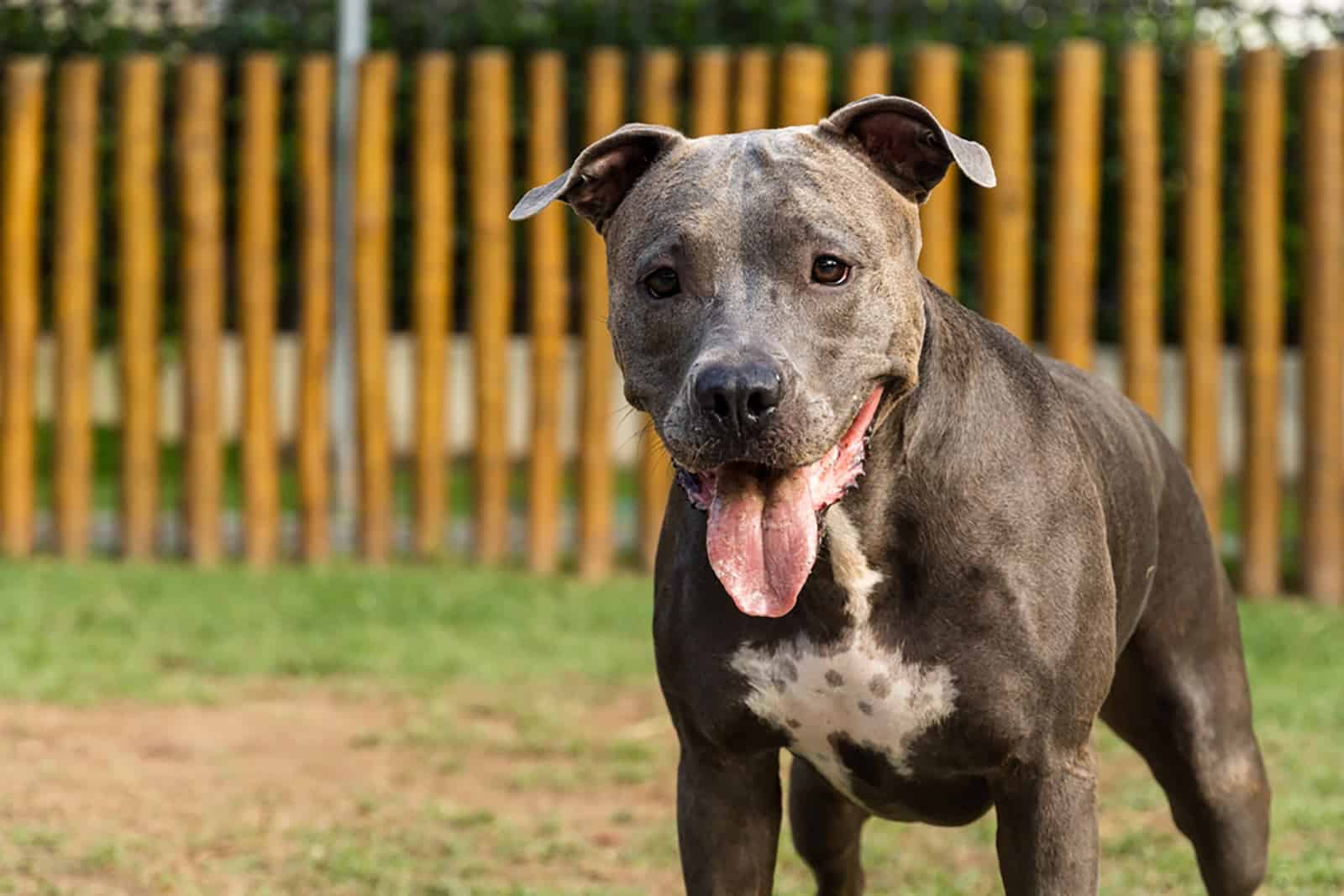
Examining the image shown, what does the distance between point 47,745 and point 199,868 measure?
4.55ft

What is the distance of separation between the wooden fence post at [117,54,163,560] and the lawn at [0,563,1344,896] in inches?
14.7

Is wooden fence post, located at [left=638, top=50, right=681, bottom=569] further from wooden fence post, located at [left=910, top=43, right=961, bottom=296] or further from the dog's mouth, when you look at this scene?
the dog's mouth

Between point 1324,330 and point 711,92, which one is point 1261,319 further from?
point 711,92

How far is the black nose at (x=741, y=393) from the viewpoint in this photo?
3105 mm

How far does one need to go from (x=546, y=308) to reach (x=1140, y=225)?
8.41ft

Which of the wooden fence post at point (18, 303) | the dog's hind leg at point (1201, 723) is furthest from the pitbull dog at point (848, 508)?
the wooden fence post at point (18, 303)

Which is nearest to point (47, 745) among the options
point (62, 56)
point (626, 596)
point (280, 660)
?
point (280, 660)

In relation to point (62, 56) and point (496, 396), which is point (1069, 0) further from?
point (62, 56)

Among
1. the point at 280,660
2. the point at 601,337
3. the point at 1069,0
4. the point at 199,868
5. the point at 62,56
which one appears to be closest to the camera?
the point at 199,868

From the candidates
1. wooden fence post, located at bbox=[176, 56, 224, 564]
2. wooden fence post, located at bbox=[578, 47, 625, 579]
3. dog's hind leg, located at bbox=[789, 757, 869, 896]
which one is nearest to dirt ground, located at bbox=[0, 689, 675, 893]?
dog's hind leg, located at bbox=[789, 757, 869, 896]

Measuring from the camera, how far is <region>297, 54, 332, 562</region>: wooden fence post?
874 cm

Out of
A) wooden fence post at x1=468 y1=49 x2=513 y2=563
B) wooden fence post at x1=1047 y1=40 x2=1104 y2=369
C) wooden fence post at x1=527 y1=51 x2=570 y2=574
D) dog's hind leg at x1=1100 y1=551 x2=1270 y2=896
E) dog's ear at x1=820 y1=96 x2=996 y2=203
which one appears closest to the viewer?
dog's ear at x1=820 y1=96 x2=996 y2=203

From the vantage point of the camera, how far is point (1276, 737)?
6.02 meters

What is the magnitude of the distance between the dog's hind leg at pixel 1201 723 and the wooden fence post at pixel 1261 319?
4093mm
